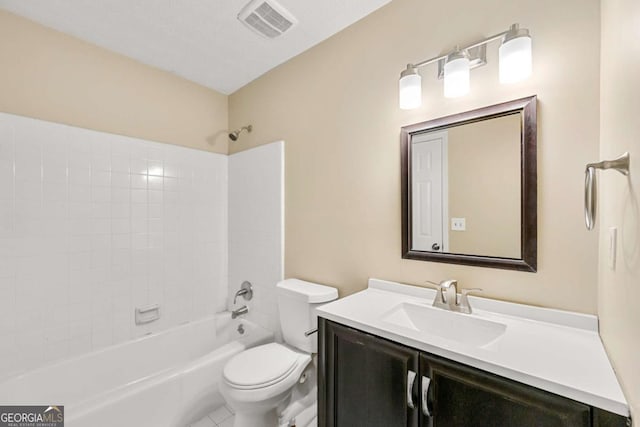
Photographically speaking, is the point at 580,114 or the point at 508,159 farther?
the point at 508,159

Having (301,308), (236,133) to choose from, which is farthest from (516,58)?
(236,133)

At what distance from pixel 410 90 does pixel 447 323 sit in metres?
1.10

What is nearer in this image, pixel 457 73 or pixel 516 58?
pixel 516 58

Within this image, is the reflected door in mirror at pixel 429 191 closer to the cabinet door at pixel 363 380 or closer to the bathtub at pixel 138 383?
the cabinet door at pixel 363 380

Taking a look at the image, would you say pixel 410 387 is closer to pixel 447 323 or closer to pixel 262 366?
pixel 447 323

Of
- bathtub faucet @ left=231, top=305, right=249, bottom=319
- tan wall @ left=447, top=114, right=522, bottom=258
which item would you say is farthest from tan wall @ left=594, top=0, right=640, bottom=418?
bathtub faucet @ left=231, top=305, right=249, bottom=319

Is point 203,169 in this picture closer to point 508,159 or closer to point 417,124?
point 417,124

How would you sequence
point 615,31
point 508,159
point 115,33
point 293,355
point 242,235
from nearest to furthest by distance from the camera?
point 615,31, point 508,159, point 293,355, point 115,33, point 242,235

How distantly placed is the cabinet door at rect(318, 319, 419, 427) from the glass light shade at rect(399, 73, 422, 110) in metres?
1.11

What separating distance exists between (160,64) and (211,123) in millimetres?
587

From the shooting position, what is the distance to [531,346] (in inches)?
36.5

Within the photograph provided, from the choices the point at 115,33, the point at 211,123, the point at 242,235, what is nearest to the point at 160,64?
the point at 115,33

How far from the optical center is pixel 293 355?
1.72 meters

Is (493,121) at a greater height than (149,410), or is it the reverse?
(493,121)
